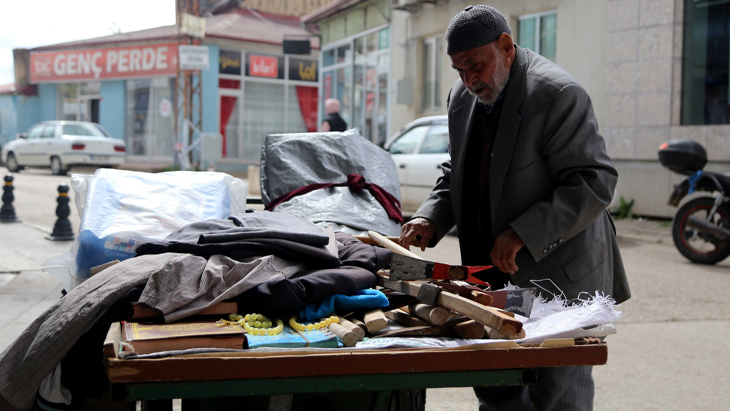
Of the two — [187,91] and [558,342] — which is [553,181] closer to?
[558,342]

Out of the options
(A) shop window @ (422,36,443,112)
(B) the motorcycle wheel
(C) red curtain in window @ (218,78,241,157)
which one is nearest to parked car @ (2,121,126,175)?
(C) red curtain in window @ (218,78,241,157)

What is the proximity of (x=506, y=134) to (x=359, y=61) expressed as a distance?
18.7m

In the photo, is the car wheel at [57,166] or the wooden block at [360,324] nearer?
the wooden block at [360,324]

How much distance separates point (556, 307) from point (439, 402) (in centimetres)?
203

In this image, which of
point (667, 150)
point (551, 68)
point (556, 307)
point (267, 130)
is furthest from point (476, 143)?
point (267, 130)

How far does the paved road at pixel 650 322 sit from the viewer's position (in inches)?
156

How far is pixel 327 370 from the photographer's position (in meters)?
1.59

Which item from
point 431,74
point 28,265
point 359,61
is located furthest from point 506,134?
point 359,61

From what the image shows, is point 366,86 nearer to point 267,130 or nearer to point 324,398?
point 267,130

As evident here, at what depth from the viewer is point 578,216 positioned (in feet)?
7.72

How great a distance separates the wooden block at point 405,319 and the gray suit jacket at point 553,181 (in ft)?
A: 2.08

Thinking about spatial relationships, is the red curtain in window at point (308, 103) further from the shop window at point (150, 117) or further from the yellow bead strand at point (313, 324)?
the yellow bead strand at point (313, 324)

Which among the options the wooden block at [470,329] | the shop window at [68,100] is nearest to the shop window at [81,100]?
the shop window at [68,100]

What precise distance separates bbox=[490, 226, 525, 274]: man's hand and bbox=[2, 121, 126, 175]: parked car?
20529mm
